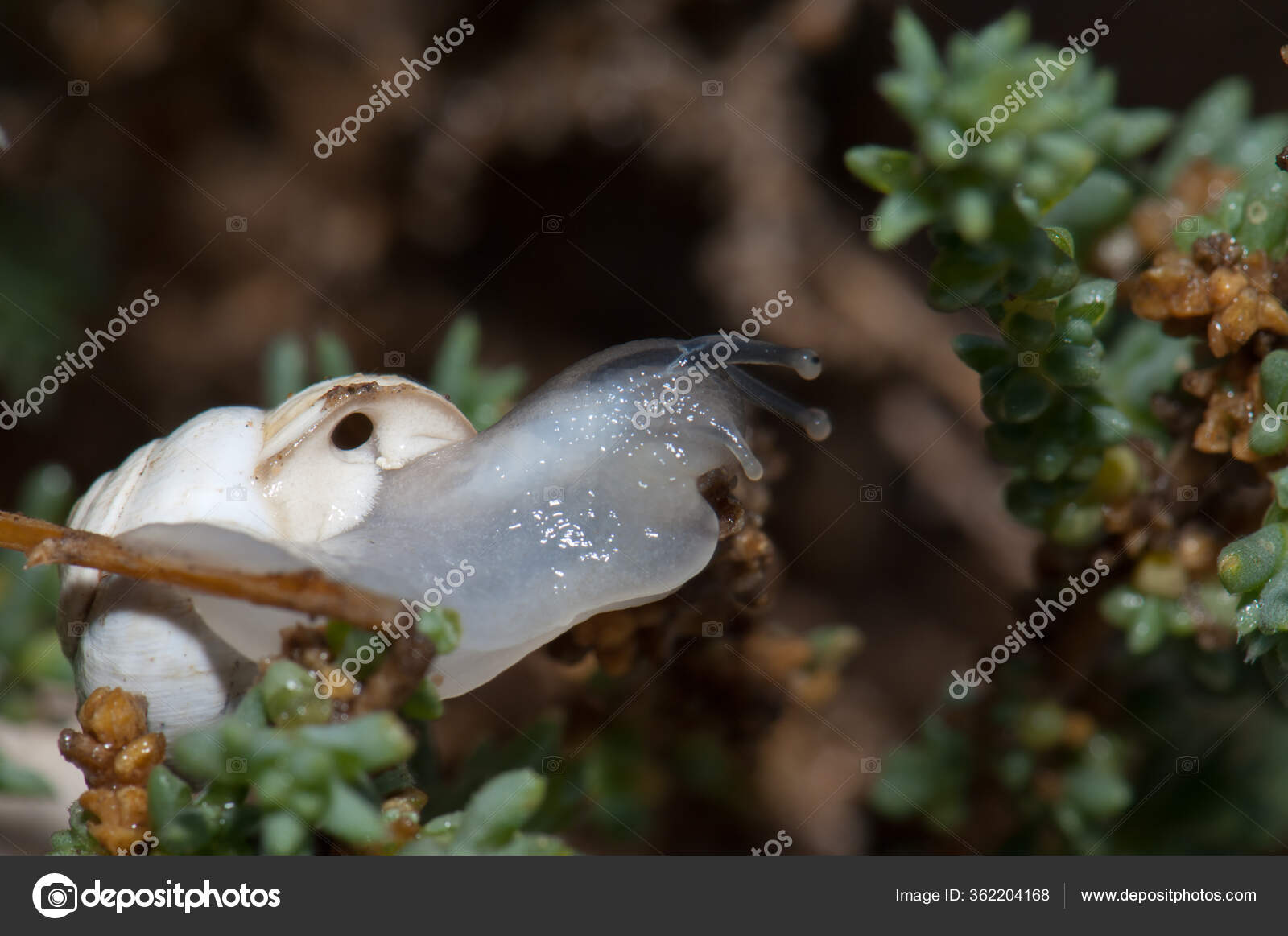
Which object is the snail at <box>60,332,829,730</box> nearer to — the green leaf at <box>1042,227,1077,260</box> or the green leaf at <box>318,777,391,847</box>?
the green leaf at <box>318,777,391,847</box>

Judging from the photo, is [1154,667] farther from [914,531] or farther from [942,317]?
[942,317]

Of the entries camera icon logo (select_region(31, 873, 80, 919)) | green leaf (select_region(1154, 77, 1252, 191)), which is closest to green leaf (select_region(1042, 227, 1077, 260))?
green leaf (select_region(1154, 77, 1252, 191))

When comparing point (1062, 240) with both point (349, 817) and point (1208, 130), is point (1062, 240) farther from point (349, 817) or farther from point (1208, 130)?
point (349, 817)

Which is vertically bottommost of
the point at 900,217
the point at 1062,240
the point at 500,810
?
the point at 500,810

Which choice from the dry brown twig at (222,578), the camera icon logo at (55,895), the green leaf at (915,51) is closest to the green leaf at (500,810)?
the dry brown twig at (222,578)

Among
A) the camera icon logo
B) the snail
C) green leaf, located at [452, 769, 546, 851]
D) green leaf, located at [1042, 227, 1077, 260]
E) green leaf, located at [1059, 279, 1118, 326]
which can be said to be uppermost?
green leaf, located at [1042, 227, 1077, 260]

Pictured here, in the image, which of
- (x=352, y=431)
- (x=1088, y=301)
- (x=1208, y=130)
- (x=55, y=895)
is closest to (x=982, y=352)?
(x=1088, y=301)

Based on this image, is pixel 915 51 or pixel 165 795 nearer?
pixel 165 795
